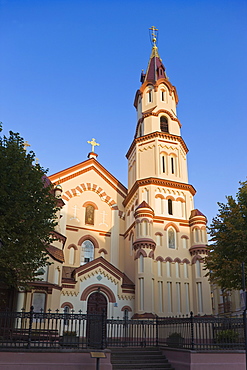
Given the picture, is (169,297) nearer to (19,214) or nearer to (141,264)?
(141,264)

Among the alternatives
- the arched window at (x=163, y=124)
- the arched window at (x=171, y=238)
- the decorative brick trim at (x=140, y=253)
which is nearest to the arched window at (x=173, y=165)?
the arched window at (x=163, y=124)

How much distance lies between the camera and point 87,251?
33.0m

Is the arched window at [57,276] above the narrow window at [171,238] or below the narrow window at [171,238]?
below

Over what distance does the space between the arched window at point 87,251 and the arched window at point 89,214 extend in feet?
6.26

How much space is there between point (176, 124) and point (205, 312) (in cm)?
1816

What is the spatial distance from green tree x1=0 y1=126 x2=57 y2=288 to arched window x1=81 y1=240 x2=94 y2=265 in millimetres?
15636

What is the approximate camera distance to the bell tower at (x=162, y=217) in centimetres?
2847

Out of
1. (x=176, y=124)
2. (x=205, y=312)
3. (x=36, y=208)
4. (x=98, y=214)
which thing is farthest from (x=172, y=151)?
Answer: (x=36, y=208)

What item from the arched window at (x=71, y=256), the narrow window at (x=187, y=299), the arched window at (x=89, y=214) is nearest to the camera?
the narrow window at (x=187, y=299)

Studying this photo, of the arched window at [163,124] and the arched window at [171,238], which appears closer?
the arched window at [171,238]

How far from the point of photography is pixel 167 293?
28766 millimetres

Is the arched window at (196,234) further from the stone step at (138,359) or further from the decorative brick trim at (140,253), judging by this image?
the stone step at (138,359)

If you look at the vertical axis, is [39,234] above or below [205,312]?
above

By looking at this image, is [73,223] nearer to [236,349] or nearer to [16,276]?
[16,276]
